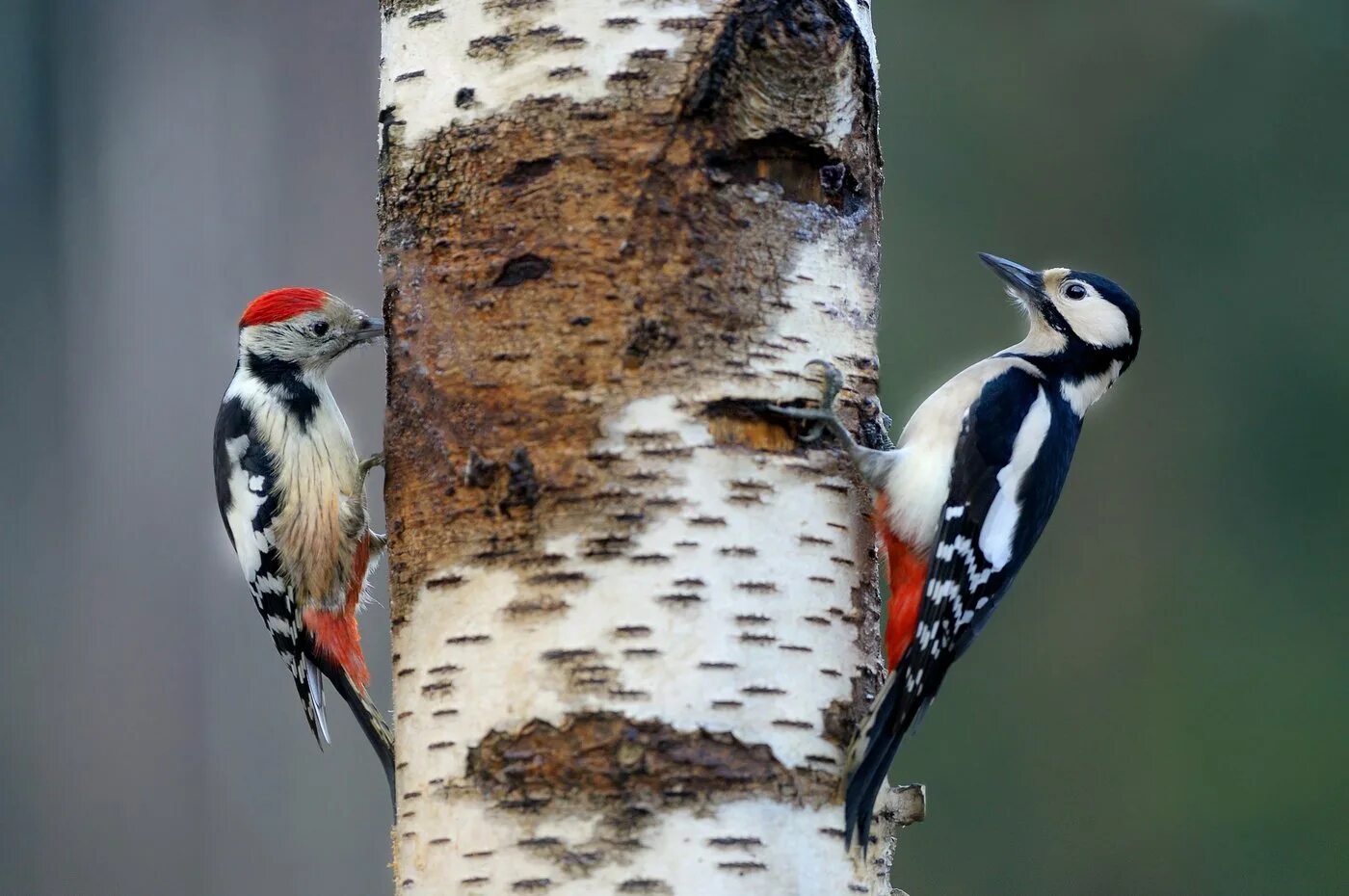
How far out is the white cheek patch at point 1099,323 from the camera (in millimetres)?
3566

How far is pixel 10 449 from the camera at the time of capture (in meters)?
6.96

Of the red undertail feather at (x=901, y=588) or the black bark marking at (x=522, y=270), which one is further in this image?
the red undertail feather at (x=901, y=588)

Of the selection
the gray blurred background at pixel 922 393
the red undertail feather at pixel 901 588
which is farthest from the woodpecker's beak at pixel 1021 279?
the gray blurred background at pixel 922 393

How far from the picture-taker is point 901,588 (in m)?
3.10

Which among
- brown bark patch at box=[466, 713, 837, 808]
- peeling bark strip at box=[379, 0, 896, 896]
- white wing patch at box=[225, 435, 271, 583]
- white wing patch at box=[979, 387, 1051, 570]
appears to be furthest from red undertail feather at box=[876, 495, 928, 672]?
white wing patch at box=[225, 435, 271, 583]

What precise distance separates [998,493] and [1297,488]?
5975 millimetres

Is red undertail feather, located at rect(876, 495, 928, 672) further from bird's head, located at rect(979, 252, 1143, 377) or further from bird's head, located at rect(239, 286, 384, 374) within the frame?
bird's head, located at rect(239, 286, 384, 374)

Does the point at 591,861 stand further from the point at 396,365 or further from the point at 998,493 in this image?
the point at 998,493

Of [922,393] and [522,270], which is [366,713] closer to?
[522,270]

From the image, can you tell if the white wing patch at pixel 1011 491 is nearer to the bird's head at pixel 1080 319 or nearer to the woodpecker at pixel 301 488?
the bird's head at pixel 1080 319

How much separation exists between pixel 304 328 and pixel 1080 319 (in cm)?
168

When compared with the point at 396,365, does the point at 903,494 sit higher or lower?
lower

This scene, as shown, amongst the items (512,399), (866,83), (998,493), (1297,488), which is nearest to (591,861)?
(512,399)

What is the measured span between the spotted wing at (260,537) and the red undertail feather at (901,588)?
122 centimetres
